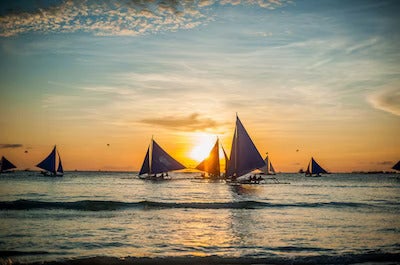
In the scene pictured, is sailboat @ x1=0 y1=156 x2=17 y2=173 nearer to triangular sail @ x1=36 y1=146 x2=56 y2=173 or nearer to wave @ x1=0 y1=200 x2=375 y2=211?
triangular sail @ x1=36 y1=146 x2=56 y2=173

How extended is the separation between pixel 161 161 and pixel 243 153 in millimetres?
33848

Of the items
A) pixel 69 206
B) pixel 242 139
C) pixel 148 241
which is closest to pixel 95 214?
pixel 69 206

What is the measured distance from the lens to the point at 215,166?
9431cm

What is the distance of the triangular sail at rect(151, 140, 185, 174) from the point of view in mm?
86938

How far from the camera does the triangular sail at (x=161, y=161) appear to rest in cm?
8694

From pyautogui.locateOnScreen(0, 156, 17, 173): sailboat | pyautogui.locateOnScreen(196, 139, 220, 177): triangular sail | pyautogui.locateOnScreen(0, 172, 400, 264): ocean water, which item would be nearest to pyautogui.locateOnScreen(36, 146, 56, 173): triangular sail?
pyautogui.locateOnScreen(0, 156, 17, 173): sailboat

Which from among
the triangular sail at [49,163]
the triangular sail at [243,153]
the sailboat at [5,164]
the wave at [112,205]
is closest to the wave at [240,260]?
the wave at [112,205]

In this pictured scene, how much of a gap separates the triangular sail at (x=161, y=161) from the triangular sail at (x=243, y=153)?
98.0ft

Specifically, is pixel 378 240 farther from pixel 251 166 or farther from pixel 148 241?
pixel 251 166

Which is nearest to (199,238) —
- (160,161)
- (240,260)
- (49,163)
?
(240,260)

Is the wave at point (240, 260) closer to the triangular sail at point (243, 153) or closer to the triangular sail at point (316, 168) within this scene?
the triangular sail at point (243, 153)

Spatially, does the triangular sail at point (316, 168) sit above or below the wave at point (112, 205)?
above

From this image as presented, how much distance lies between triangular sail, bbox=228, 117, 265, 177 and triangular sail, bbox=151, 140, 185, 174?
29883 mm

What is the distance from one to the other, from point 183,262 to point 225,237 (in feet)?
17.5
